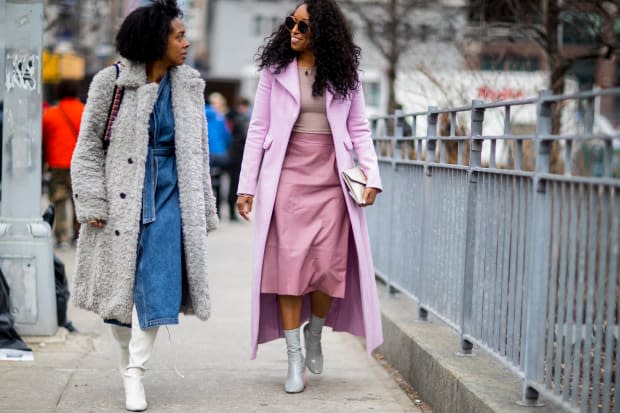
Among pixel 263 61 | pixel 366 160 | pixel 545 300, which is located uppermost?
pixel 263 61

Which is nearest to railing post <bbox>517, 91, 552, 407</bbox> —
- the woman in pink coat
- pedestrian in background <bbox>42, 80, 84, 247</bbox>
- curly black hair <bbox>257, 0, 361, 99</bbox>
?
the woman in pink coat

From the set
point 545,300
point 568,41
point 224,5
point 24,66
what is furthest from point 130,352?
point 224,5

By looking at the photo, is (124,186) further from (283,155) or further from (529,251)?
(529,251)

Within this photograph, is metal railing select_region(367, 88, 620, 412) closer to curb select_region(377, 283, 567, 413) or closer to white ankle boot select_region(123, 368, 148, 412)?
curb select_region(377, 283, 567, 413)

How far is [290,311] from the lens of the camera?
5852mm

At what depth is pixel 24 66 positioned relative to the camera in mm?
7168

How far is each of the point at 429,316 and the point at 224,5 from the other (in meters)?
57.0

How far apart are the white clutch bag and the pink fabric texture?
0.12 metres

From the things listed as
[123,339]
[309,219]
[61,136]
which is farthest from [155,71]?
[61,136]

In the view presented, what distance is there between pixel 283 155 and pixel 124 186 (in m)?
0.88

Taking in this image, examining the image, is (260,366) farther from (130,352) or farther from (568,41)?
(568,41)

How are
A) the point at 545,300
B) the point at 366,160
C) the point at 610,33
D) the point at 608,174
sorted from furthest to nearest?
1. the point at 610,33
2. the point at 366,160
3. the point at 545,300
4. the point at 608,174

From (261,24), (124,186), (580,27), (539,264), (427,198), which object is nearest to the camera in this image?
(539,264)

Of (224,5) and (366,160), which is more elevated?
(224,5)
